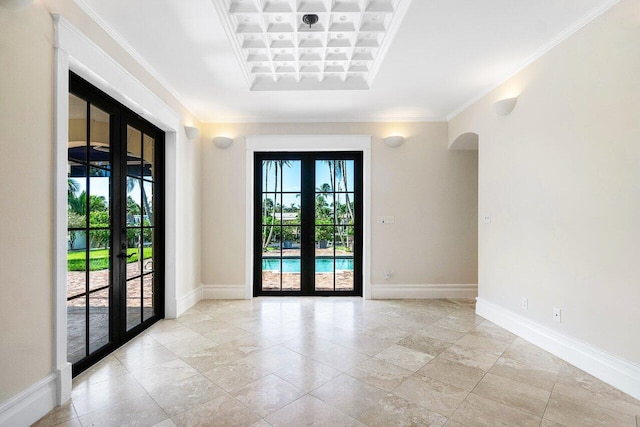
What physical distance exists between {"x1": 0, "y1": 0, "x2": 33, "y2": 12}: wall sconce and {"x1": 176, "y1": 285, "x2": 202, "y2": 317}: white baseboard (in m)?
2.95

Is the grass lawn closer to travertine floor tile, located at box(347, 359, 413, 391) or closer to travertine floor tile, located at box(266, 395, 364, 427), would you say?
travertine floor tile, located at box(266, 395, 364, 427)

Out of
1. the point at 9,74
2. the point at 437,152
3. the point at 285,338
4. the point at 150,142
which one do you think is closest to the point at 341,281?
the point at 285,338

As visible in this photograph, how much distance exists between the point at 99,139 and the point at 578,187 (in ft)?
12.6

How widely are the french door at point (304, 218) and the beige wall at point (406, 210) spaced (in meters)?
0.30

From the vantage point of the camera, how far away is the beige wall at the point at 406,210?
451 centimetres

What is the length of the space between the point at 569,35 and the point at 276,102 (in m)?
2.93

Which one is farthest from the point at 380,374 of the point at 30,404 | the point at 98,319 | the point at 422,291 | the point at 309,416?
the point at 422,291

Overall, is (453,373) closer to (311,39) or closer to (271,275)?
(271,275)

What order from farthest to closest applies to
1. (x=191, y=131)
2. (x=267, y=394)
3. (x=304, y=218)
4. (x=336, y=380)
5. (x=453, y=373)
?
1. (x=304, y=218)
2. (x=191, y=131)
3. (x=453, y=373)
4. (x=336, y=380)
5. (x=267, y=394)

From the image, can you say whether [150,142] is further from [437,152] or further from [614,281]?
[614,281]

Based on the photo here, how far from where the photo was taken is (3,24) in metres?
1.62

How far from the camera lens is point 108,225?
2.66m

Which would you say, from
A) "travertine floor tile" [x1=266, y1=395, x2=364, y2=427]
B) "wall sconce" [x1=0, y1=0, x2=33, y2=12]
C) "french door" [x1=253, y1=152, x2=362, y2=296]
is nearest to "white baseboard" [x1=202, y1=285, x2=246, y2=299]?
"french door" [x1=253, y1=152, x2=362, y2=296]

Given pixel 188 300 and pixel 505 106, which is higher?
pixel 505 106
